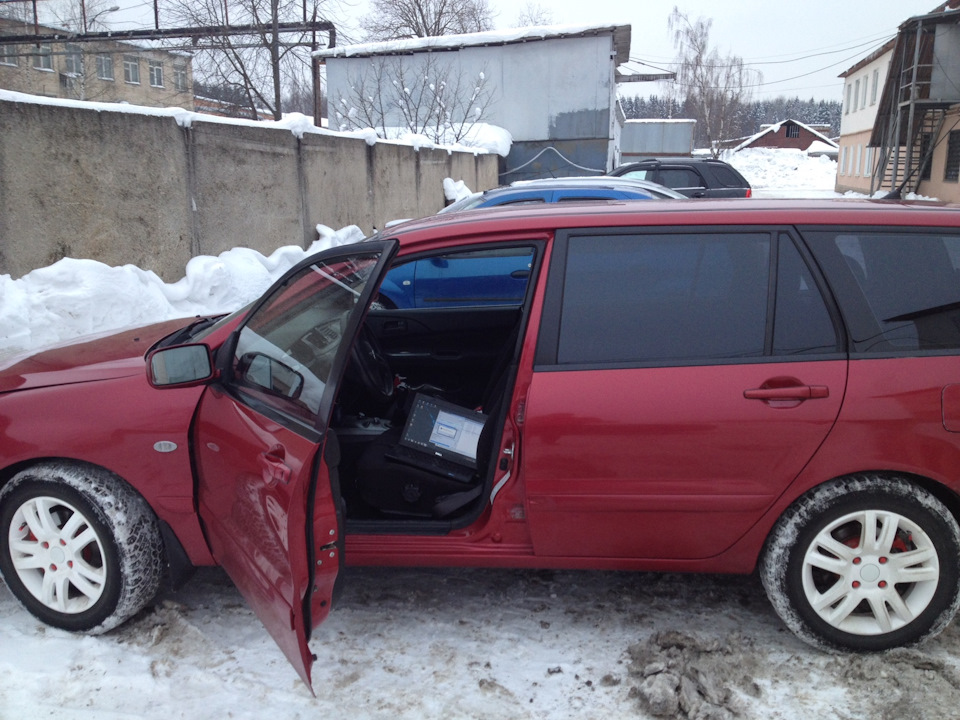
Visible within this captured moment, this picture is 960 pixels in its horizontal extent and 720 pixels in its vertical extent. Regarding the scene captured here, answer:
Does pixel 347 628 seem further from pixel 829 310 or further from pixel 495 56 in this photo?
pixel 495 56

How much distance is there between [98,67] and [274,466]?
48060 mm

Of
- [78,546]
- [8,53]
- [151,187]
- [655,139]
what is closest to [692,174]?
[151,187]

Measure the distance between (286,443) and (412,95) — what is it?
25060mm

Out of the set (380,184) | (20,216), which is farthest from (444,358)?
(380,184)

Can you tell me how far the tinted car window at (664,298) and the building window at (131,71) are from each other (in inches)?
1978

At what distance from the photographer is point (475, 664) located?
282 cm

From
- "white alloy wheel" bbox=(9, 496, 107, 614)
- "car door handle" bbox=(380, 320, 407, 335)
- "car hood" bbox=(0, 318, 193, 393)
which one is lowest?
"white alloy wheel" bbox=(9, 496, 107, 614)

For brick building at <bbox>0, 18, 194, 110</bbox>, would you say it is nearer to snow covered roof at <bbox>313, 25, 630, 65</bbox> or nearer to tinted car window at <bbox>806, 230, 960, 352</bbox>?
snow covered roof at <bbox>313, 25, 630, 65</bbox>

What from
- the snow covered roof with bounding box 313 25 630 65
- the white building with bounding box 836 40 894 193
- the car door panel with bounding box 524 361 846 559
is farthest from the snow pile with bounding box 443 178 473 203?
the white building with bounding box 836 40 894 193

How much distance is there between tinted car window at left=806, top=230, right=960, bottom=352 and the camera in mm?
2680

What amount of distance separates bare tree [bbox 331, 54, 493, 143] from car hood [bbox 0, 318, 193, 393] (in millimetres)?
22119

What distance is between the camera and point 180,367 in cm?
288

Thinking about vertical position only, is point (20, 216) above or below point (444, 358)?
above

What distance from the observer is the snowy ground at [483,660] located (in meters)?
2.58
